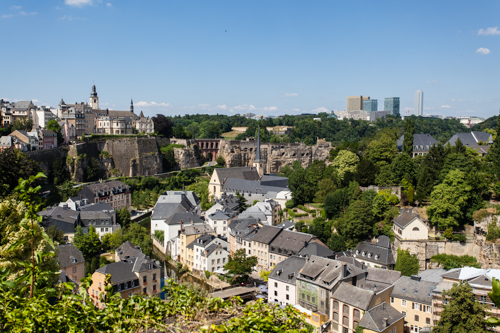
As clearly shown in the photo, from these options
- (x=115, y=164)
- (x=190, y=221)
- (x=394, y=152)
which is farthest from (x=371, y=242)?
(x=115, y=164)

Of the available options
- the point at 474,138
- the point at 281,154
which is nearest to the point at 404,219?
the point at 474,138

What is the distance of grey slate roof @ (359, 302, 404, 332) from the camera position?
17953 millimetres

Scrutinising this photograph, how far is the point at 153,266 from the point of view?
24.0 meters

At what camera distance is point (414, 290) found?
20.3 m

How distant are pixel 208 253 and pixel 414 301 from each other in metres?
14.4

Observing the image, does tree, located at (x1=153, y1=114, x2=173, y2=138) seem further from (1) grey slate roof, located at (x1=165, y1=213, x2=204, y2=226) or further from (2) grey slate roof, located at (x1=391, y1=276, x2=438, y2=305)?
(2) grey slate roof, located at (x1=391, y1=276, x2=438, y2=305)

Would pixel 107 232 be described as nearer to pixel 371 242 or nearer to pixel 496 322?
pixel 371 242

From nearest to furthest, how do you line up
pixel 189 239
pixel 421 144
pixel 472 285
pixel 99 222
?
pixel 472 285 → pixel 189 239 → pixel 99 222 → pixel 421 144

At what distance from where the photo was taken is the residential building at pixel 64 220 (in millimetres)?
30125

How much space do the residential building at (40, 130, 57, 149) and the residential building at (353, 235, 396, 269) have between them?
39500mm

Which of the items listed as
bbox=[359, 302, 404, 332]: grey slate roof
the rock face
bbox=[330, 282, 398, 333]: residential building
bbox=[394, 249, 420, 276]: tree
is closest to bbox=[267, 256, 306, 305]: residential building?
bbox=[330, 282, 398, 333]: residential building

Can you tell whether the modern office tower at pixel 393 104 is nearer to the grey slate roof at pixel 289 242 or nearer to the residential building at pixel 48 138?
the residential building at pixel 48 138

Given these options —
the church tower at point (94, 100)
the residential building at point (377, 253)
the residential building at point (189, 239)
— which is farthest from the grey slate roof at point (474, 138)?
the church tower at point (94, 100)

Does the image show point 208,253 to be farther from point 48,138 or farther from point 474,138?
point 48,138
